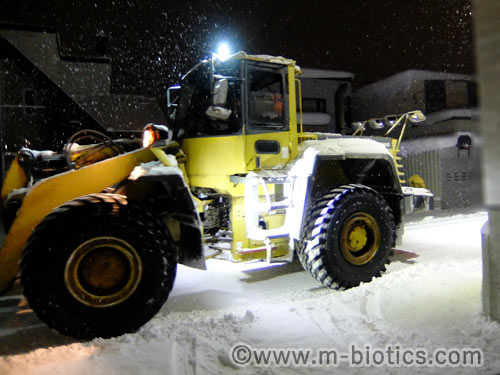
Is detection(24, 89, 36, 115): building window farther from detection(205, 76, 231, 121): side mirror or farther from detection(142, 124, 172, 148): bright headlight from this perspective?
detection(205, 76, 231, 121): side mirror

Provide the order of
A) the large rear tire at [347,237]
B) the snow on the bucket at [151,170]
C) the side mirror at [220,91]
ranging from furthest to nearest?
the large rear tire at [347,237] < the side mirror at [220,91] < the snow on the bucket at [151,170]

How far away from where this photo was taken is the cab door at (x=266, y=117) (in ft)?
17.7

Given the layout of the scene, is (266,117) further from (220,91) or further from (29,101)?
(29,101)

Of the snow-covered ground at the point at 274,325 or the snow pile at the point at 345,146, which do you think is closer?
the snow-covered ground at the point at 274,325

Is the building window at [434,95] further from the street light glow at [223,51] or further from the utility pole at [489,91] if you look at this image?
the utility pole at [489,91]

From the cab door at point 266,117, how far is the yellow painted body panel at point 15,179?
2.91m

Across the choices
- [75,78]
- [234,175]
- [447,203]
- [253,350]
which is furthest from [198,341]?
[75,78]

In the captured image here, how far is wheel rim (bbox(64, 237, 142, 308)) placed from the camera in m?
3.82

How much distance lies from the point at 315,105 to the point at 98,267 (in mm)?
23445

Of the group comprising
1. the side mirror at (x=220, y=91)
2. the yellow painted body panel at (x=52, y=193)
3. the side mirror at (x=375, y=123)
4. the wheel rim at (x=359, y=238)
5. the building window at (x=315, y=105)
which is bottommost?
the wheel rim at (x=359, y=238)

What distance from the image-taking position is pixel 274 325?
13.7 ft

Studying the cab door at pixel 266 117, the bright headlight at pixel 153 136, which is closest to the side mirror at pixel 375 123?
the cab door at pixel 266 117

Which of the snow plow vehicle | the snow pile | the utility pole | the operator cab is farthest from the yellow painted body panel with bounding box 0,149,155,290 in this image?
the utility pole

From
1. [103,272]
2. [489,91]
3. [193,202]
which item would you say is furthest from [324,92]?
[489,91]
